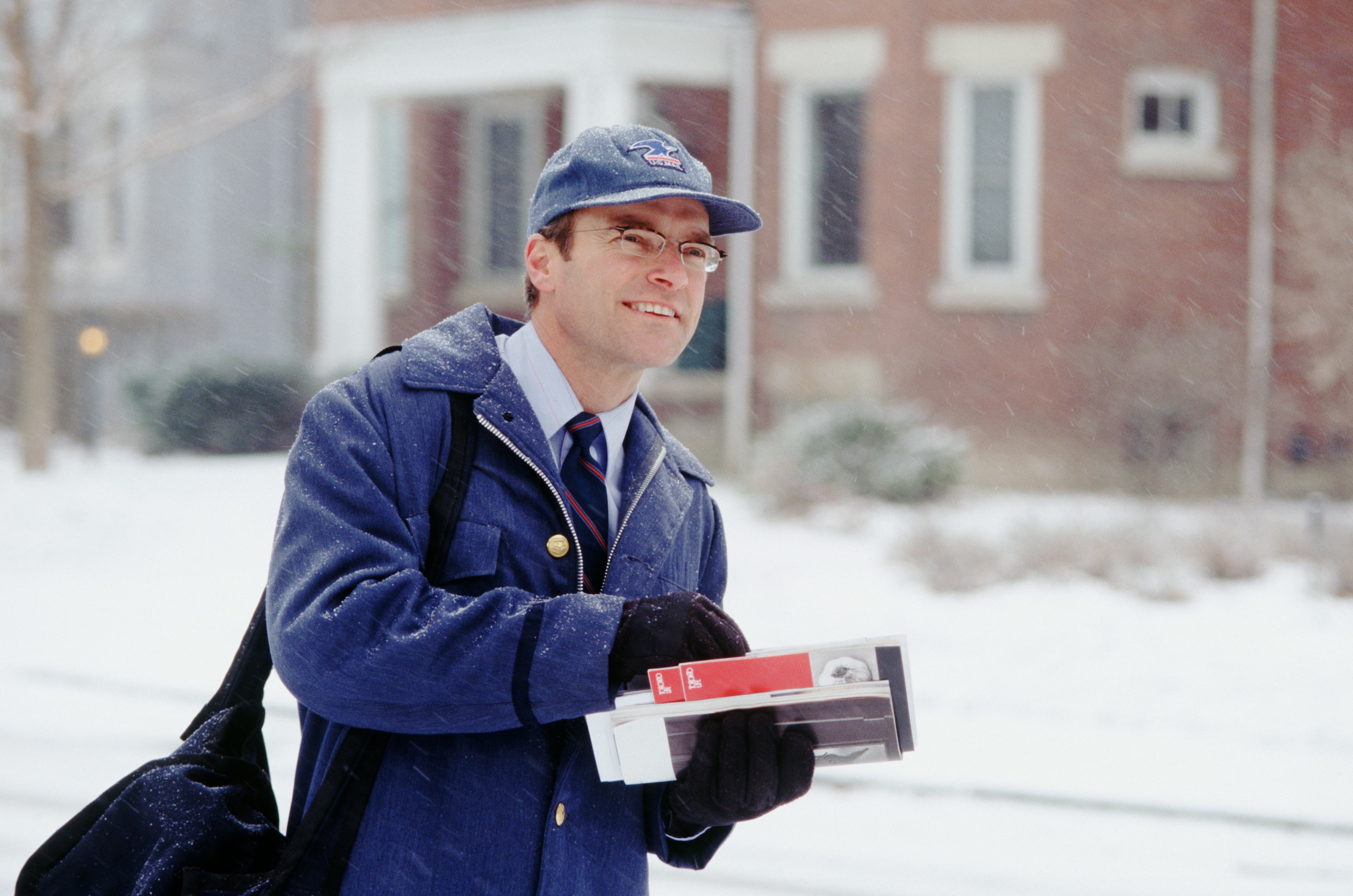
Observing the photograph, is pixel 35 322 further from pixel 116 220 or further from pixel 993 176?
pixel 993 176

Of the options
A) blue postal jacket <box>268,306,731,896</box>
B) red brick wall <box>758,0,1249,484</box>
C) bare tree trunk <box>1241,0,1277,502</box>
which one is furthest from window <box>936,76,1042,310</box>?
blue postal jacket <box>268,306,731,896</box>

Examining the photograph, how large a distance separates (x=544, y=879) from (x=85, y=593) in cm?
901

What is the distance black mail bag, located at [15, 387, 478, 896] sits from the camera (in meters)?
1.83

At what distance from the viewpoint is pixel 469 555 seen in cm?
191

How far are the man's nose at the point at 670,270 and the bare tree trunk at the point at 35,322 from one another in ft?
45.7

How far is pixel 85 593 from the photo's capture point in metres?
9.88

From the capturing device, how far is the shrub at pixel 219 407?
1582 centimetres

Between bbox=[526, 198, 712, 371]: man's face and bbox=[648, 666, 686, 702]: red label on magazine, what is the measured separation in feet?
1.77

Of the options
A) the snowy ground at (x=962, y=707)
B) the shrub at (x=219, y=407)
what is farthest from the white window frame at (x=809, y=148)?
the shrub at (x=219, y=407)

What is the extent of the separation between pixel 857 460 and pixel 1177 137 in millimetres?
5244

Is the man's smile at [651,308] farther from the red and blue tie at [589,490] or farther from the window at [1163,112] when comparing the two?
the window at [1163,112]

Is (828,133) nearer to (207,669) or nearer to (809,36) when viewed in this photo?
(809,36)

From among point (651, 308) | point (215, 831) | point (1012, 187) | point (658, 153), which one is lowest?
point (215, 831)

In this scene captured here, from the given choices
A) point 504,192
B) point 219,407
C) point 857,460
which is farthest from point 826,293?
point 219,407
